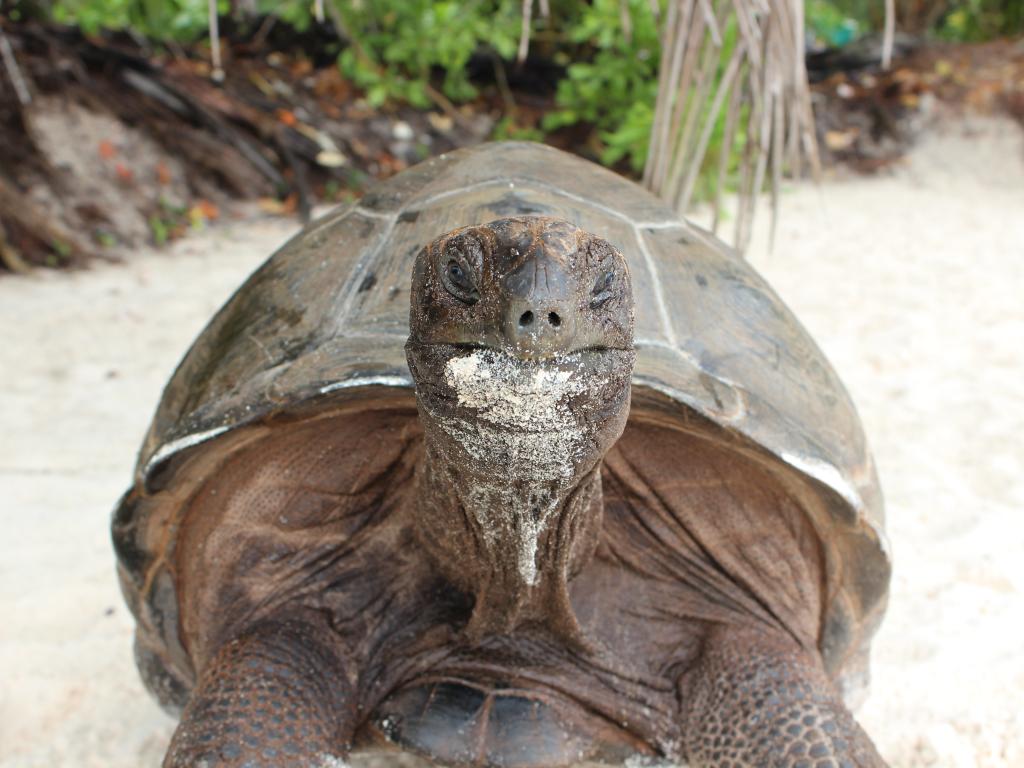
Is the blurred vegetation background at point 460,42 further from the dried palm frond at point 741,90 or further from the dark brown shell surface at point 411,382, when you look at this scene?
the dark brown shell surface at point 411,382

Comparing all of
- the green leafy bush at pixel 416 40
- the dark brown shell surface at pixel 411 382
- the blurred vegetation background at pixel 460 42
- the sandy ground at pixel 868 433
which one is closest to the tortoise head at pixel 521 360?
the dark brown shell surface at pixel 411 382

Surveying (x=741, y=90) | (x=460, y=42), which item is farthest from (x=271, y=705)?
(x=460, y=42)

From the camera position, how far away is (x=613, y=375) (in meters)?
1.43

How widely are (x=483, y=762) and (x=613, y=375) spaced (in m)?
0.90

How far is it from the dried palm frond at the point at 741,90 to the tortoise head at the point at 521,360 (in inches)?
62.3

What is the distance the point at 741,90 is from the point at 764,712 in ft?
6.60

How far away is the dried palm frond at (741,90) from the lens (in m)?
2.96

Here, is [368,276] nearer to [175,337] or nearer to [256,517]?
[256,517]

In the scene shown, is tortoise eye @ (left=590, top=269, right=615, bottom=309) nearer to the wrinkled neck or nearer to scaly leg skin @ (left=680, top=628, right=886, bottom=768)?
the wrinkled neck

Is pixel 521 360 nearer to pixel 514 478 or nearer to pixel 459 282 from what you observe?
pixel 459 282

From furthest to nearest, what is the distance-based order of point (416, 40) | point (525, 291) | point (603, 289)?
point (416, 40) → point (603, 289) → point (525, 291)

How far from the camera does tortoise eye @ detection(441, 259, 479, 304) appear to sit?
54.4 inches

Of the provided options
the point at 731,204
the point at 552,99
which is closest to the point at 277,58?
the point at 552,99

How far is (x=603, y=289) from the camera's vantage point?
1.41 metres
